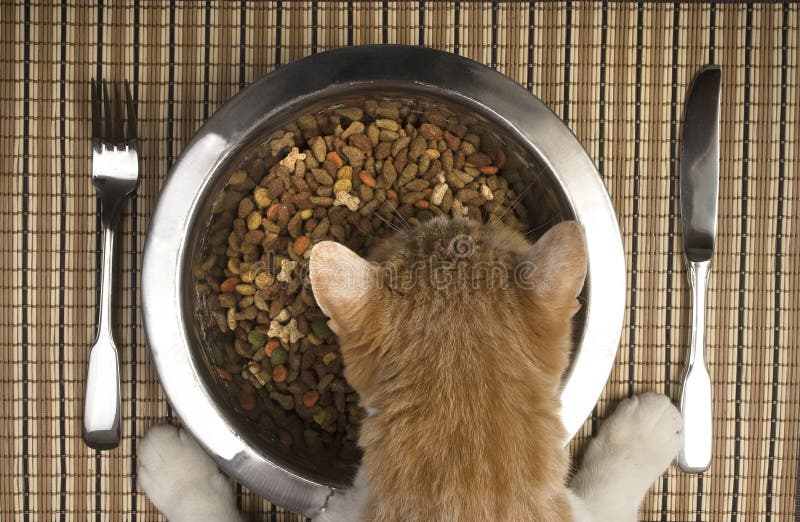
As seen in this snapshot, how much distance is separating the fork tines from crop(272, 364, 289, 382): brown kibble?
416mm

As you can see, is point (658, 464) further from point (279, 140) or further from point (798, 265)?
point (279, 140)

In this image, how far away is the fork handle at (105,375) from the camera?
34.9 inches

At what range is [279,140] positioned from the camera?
2.74 feet

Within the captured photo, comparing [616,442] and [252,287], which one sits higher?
[252,287]

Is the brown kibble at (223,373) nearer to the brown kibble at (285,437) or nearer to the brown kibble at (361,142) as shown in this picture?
the brown kibble at (285,437)

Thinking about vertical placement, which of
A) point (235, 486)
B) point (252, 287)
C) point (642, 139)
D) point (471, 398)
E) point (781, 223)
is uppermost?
point (642, 139)

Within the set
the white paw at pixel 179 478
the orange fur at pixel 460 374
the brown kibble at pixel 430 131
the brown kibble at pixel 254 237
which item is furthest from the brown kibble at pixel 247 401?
the brown kibble at pixel 430 131

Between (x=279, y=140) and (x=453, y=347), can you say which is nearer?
(x=453, y=347)

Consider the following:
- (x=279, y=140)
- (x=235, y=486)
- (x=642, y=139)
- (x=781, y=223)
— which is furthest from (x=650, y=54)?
(x=235, y=486)

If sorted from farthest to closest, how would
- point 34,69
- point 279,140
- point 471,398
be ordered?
point 34,69, point 279,140, point 471,398

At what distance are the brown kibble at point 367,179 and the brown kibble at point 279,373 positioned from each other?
308 mm

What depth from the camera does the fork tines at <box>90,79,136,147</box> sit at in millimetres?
871

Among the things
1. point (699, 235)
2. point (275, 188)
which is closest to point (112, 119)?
point (275, 188)

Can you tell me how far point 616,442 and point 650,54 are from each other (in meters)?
0.64
